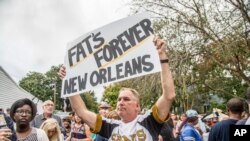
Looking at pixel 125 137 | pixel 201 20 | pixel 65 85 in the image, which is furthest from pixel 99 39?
pixel 201 20

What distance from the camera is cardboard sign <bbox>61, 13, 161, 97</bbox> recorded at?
151 inches

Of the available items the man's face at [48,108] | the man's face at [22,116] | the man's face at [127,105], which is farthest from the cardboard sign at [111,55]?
the man's face at [48,108]

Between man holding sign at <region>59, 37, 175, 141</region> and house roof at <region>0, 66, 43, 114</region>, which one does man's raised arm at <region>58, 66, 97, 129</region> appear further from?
house roof at <region>0, 66, 43, 114</region>

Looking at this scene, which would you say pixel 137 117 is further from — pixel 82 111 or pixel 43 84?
pixel 43 84

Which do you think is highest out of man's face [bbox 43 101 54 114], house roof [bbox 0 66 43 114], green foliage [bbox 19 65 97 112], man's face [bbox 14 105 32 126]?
green foliage [bbox 19 65 97 112]

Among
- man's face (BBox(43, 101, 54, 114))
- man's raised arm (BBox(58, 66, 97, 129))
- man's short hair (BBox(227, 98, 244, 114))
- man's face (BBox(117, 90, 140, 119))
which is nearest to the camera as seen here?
man's face (BBox(117, 90, 140, 119))

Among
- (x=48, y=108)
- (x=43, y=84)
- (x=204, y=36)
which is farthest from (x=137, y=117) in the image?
(x=43, y=84)

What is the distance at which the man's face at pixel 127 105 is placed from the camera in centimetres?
377

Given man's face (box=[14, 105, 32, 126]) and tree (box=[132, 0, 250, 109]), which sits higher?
tree (box=[132, 0, 250, 109])

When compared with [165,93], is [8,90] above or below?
above

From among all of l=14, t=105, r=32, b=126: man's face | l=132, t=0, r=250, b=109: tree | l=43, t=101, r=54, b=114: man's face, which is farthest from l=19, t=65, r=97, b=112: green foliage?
l=14, t=105, r=32, b=126: man's face

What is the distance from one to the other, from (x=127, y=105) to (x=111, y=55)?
21.7 inches

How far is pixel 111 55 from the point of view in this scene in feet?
13.4

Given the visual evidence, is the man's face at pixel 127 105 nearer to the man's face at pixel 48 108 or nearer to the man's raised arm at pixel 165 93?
the man's raised arm at pixel 165 93
